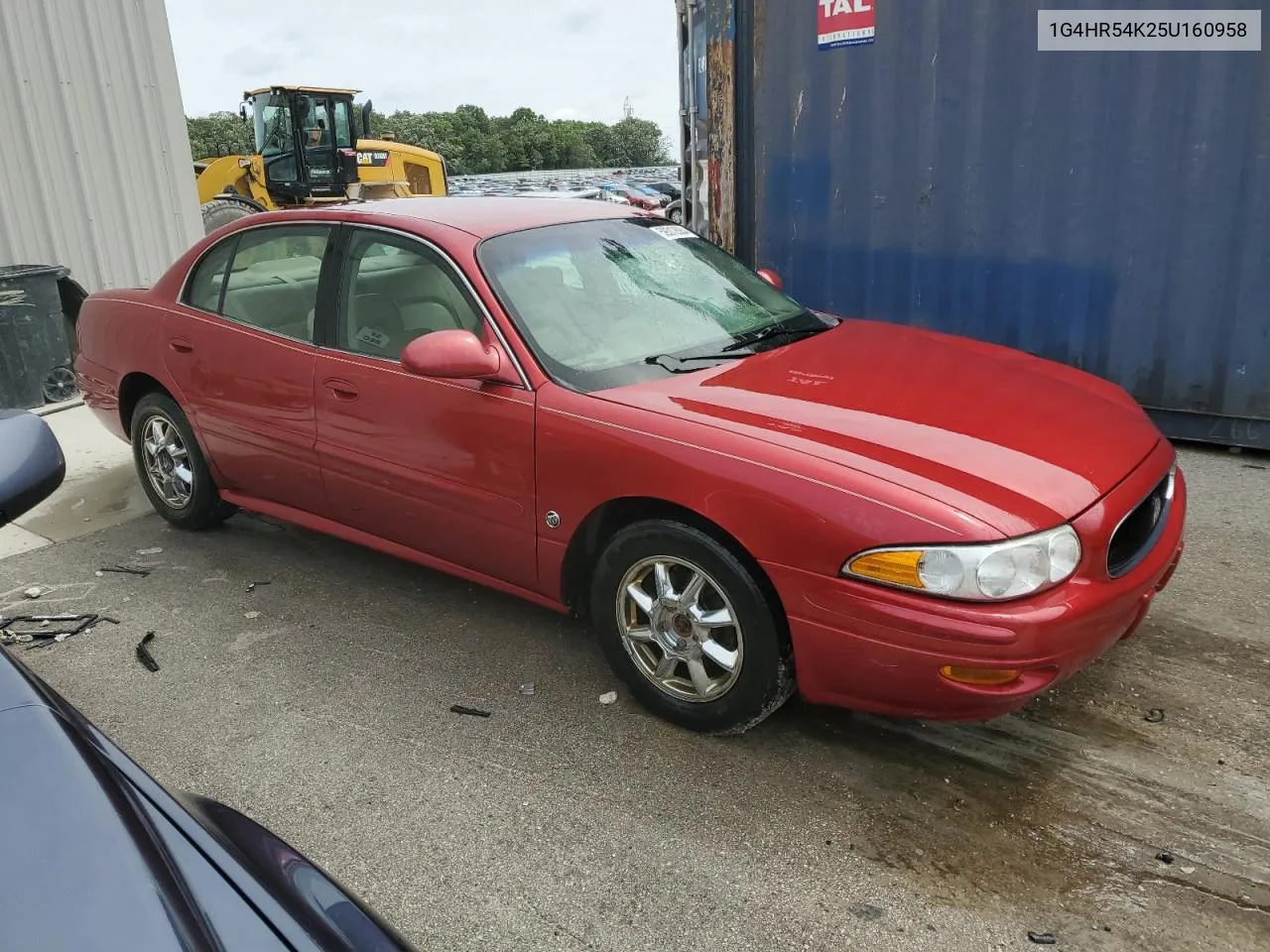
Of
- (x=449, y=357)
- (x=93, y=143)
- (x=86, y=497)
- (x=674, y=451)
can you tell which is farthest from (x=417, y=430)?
(x=93, y=143)

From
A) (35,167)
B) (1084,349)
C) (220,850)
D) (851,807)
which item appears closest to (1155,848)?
(851,807)

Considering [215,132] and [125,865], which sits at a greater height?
[215,132]

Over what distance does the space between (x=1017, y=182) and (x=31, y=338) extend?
6766 mm

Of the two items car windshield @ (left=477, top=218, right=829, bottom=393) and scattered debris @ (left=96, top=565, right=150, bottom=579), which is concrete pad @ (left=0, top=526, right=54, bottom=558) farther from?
car windshield @ (left=477, top=218, right=829, bottom=393)

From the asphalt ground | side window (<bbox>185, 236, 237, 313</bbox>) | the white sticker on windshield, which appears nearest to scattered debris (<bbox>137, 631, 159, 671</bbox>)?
the asphalt ground

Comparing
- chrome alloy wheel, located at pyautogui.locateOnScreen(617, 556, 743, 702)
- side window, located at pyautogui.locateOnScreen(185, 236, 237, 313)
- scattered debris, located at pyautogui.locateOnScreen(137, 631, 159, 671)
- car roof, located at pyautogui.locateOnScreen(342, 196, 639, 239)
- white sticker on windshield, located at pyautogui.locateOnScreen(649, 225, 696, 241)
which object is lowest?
scattered debris, located at pyautogui.locateOnScreen(137, 631, 159, 671)

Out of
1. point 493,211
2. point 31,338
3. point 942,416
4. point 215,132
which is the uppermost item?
point 215,132

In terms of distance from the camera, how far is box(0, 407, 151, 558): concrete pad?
16.5 feet

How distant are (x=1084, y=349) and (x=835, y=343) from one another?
2.95m

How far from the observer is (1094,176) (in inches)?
222

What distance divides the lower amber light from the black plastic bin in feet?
22.8

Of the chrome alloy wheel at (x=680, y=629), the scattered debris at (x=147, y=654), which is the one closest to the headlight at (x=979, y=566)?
the chrome alloy wheel at (x=680, y=629)

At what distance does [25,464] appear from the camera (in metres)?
2.12

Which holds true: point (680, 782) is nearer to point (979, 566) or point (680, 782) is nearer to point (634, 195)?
point (979, 566)
